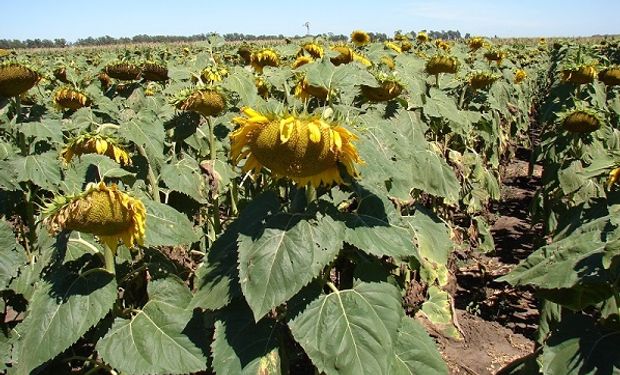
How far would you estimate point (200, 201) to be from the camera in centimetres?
284

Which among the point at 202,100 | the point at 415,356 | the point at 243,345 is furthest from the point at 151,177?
the point at 415,356

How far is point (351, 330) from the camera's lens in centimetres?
169

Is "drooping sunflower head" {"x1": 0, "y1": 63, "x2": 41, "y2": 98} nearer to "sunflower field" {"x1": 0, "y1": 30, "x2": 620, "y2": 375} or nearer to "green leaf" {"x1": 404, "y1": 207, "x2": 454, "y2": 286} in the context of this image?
"sunflower field" {"x1": 0, "y1": 30, "x2": 620, "y2": 375}

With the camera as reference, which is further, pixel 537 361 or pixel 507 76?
pixel 507 76

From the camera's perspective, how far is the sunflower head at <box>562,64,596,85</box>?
16.1ft

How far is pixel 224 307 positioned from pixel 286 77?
191cm

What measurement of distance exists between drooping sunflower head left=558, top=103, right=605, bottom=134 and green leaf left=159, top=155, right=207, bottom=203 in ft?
8.92

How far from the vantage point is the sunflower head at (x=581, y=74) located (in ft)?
16.1

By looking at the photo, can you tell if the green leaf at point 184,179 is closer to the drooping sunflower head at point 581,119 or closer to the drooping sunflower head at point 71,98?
the drooping sunflower head at point 71,98

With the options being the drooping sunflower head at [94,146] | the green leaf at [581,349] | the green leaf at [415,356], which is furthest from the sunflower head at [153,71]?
the green leaf at [581,349]

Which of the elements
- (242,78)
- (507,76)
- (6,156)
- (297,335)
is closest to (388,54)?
(242,78)

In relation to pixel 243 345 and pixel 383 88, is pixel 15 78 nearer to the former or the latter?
pixel 383 88

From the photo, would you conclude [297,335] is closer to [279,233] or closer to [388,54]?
[279,233]

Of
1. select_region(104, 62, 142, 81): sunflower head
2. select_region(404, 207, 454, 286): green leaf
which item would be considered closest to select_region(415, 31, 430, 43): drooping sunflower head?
select_region(104, 62, 142, 81): sunflower head
